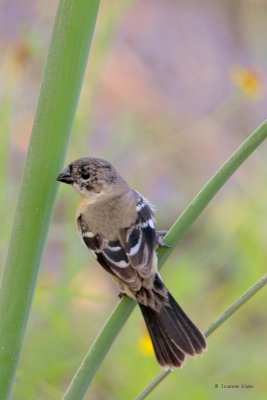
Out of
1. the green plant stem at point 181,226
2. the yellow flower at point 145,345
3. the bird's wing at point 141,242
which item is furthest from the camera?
the yellow flower at point 145,345

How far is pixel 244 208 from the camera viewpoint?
12.5ft

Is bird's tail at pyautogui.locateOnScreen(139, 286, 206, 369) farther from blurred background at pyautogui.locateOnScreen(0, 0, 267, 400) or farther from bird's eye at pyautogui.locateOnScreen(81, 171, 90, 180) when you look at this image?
blurred background at pyautogui.locateOnScreen(0, 0, 267, 400)

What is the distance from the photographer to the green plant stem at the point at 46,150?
1.71 m

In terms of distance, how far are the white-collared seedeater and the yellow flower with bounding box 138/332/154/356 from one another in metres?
0.54

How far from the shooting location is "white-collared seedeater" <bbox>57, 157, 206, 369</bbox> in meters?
2.26

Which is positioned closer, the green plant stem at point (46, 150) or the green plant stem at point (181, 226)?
the green plant stem at point (181, 226)

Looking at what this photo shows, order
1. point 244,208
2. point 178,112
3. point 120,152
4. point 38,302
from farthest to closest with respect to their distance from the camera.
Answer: point 178,112
point 244,208
point 120,152
point 38,302

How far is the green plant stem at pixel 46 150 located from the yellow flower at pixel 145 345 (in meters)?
1.24

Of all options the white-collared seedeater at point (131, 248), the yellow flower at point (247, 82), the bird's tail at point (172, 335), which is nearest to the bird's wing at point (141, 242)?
the white-collared seedeater at point (131, 248)

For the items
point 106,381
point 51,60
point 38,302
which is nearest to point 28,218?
point 51,60

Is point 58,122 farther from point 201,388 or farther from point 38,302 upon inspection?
point 201,388

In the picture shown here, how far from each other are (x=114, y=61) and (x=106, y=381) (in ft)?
12.4

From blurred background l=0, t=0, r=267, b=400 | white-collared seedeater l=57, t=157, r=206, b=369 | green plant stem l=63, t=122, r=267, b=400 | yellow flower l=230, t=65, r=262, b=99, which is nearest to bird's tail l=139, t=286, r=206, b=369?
white-collared seedeater l=57, t=157, r=206, b=369

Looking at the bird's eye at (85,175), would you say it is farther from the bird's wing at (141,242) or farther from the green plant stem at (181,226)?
the green plant stem at (181,226)
